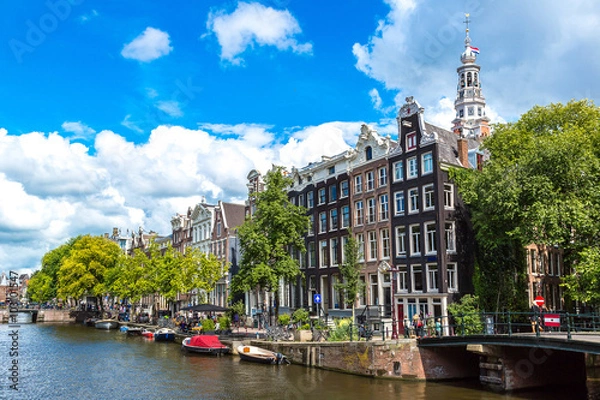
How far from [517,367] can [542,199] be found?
10543 mm

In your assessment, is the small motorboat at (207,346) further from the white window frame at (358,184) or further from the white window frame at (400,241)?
the white window frame at (358,184)

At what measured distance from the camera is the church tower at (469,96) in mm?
127938

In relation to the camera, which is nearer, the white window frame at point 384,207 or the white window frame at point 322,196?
the white window frame at point 384,207

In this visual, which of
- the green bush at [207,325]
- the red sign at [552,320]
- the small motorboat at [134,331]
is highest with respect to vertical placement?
the red sign at [552,320]

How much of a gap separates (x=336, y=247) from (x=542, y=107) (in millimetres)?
20588

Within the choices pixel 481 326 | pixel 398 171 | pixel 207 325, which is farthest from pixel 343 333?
pixel 207 325

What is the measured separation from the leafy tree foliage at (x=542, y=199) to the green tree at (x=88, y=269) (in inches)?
2674

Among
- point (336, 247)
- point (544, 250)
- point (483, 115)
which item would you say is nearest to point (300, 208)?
point (336, 247)

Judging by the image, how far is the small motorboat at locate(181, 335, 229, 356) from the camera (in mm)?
43484

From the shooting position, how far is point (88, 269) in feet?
316

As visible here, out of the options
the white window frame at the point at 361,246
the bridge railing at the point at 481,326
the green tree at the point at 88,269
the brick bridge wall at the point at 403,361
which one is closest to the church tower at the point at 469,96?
the green tree at the point at 88,269

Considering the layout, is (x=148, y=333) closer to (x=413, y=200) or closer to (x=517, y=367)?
(x=413, y=200)

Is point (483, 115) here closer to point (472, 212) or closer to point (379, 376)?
point (472, 212)

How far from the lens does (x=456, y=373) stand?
3353 cm
